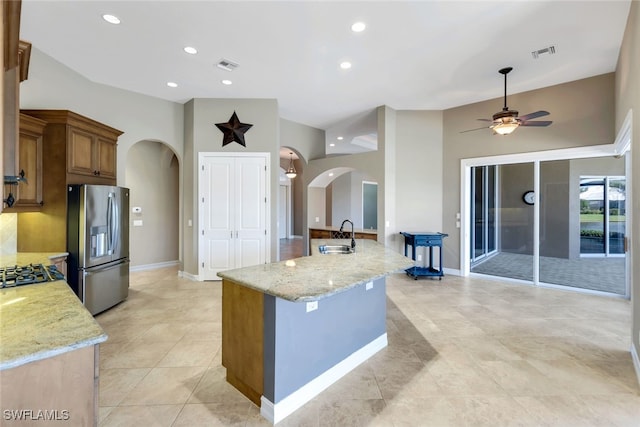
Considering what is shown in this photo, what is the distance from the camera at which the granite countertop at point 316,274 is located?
179 centimetres

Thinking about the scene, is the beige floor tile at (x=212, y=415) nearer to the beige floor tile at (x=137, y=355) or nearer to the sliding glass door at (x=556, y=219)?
the beige floor tile at (x=137, y=355)

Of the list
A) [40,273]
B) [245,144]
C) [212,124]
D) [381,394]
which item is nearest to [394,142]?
[245,144]

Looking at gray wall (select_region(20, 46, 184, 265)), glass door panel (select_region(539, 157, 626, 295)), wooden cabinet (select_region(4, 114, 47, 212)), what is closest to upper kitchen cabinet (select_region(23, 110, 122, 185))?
wooden cabinet (select_region(4, 114, 47, 212))

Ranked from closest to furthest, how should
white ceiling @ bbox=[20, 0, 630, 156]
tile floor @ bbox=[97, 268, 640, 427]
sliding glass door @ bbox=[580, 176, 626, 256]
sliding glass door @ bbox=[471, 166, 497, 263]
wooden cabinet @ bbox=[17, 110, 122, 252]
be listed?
tile floor @ bbox=[97, 268, 640, 427]
white ceiling @ bbox=[20, 0, 630, 156]
wooden cabinet @ bbox=[17, 110, 122, 252]
sliding glass door @ bbox=[580, 176, 626, 256]
sliding glass door @ bbox=[471, 166, 497, 263]

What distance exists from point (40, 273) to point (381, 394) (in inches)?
107

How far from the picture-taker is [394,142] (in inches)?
228

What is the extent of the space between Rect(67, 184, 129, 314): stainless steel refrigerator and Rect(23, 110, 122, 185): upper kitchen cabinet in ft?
0.88

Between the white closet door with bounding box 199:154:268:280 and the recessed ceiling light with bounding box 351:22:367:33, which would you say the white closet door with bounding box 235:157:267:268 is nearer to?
the white closet door with bounding box 199:154:268:280

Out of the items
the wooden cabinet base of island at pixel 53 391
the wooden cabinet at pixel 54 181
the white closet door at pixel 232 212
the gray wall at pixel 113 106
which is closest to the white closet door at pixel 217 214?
the white closet door at pixel 232 212

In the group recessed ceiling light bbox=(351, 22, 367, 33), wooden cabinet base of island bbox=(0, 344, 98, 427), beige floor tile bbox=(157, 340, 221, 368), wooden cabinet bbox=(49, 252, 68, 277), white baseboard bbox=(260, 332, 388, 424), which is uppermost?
recessed ceiling light bbox=(351, 22, 367, 33)

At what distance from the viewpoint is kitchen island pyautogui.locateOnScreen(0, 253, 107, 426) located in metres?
1.04

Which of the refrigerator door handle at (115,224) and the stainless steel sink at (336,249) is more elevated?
the refrigerator door handle at (115,224)

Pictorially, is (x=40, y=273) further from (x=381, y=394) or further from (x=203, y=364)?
(x=381, y=394)

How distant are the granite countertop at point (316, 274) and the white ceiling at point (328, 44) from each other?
2451 mm
